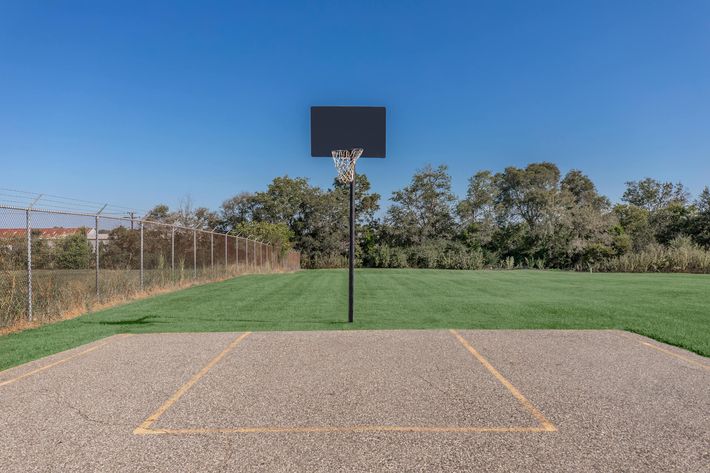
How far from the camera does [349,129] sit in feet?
33.0

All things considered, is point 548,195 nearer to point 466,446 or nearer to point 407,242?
point 407,242

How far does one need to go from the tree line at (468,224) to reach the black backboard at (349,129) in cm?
2792

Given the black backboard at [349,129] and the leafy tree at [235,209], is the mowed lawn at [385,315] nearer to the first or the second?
the black backboard at [349,129]

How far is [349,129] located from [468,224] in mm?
42692

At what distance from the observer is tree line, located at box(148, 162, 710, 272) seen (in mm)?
A: 40875

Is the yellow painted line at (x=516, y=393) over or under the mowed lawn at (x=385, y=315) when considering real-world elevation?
over

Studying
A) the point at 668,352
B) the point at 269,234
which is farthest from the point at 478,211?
the point at 668,352

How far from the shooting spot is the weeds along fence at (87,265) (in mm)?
9073

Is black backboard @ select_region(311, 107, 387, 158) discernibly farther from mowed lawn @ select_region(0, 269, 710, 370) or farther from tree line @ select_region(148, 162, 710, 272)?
tree line @ select_region(148, 162, 710, 272)

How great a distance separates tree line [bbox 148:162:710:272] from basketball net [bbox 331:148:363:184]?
89.7 feet

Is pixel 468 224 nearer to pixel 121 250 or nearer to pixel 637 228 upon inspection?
pixel 637 228

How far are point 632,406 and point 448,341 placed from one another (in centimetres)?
339

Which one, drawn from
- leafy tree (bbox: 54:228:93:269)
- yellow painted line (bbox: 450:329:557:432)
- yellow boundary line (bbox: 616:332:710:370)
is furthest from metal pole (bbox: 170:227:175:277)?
yellow boundary line (bbox: 616:332:710:370)

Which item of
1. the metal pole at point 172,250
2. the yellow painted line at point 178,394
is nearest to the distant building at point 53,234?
the metal pole at point 172,250
